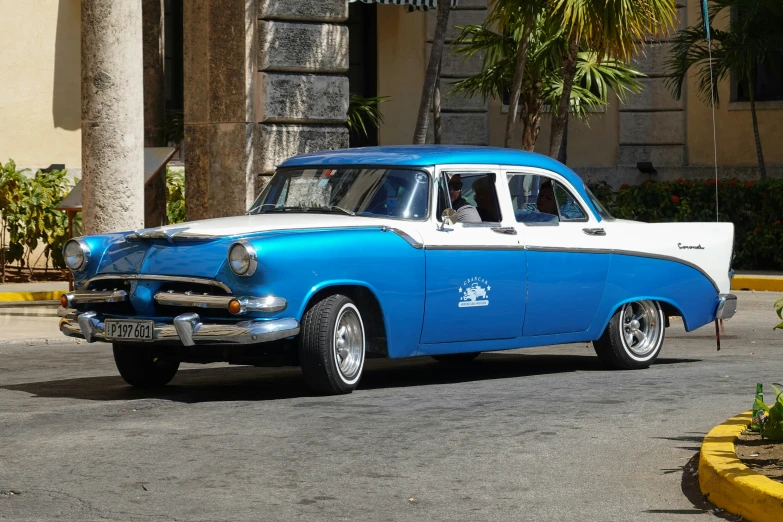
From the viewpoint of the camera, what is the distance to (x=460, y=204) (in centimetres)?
998

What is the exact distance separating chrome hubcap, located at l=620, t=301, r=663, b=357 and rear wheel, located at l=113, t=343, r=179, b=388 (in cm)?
340

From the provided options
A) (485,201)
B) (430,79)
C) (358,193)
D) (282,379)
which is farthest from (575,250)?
(430,79)

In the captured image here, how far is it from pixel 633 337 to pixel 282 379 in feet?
8.69

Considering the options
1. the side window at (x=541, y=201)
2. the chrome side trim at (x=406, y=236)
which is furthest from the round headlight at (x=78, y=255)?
the side window at (x=541, y=201)

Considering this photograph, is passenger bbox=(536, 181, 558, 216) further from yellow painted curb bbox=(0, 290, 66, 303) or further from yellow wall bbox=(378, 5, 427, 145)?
yellow wall bbox=(378, 5, 427, 145)

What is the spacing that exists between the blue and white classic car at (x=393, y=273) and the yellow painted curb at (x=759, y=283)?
7.89 meters

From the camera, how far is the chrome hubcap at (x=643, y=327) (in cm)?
1090

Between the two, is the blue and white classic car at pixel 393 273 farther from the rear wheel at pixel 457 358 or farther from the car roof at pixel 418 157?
the rear wheel at pixel 457 358

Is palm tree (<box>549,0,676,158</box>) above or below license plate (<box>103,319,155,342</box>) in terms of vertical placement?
above

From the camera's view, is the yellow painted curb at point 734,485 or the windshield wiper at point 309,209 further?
the windshield wiper at point 309,209

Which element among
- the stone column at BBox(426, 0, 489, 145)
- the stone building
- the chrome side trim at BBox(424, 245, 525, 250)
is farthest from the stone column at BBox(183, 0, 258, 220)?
the stone column at BBox(426, 0, 489, 145)

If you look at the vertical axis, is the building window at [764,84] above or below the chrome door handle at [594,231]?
above

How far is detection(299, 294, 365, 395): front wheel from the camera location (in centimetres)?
877

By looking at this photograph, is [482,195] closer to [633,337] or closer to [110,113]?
[633,337]
